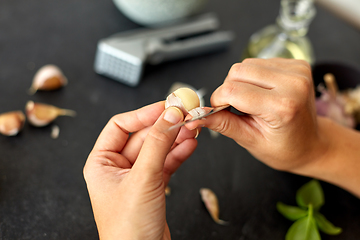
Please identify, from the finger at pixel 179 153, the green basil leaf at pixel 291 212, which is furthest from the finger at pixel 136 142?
the green basil leaf at pixel 291 212

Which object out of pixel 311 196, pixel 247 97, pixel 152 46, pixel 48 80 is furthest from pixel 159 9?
pixel 311 196

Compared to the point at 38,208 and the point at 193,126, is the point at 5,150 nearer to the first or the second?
the point at 38,208

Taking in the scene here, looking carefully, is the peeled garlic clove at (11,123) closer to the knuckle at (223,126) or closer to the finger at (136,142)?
the finger at (136,142)

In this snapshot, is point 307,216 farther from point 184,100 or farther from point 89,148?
point 89,148

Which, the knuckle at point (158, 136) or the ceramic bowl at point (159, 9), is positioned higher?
the ceramic bowl at point (159, 9)

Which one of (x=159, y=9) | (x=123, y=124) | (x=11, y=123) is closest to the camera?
(x=123, y=124)

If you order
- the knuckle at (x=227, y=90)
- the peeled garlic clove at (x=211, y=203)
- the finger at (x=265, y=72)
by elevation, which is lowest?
the peeled garlic clove at (x=211, y=203)

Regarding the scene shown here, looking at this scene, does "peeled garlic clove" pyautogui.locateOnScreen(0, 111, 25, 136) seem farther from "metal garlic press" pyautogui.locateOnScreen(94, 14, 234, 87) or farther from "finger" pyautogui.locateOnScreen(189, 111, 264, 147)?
"finger" pyautogui.locateOnScreen(189, 111, 264, 147)
